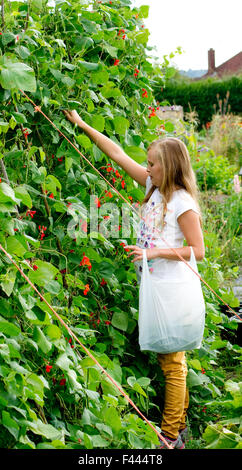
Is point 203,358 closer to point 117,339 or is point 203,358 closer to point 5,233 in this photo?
point 117,339

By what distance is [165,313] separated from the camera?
236 cm

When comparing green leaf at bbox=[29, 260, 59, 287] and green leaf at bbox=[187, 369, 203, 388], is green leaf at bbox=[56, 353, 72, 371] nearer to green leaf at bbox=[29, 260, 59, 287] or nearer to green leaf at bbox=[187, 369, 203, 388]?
green leaf at bbox=[29, 260, 59, 287]

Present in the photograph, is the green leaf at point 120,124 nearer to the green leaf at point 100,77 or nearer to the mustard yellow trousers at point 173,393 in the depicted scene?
the green leaf at point 100,77

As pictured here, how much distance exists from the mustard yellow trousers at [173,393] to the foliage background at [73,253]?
101 millimetres

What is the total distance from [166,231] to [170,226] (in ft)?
0.09

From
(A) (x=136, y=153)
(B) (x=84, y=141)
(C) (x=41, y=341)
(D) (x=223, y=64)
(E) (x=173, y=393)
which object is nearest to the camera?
(C) (x=41, y=341)

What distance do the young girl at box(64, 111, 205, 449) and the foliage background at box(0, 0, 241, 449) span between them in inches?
4.5

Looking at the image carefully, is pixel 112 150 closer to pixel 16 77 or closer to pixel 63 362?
pixel 16 77

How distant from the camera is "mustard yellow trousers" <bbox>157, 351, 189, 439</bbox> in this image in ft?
7.92

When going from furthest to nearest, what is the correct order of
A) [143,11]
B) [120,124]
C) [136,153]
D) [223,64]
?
[223,64], [143,11], [136,153], [120,124]

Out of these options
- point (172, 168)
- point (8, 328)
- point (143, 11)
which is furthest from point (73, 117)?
point (8, 328)

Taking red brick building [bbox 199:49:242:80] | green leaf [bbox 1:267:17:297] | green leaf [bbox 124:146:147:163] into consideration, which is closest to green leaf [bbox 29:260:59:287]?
green leaf [bbox 1:267:17:297]

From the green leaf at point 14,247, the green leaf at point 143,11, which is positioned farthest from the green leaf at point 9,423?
the green leaf at point 143,11

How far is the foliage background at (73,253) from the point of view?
1.68 m
